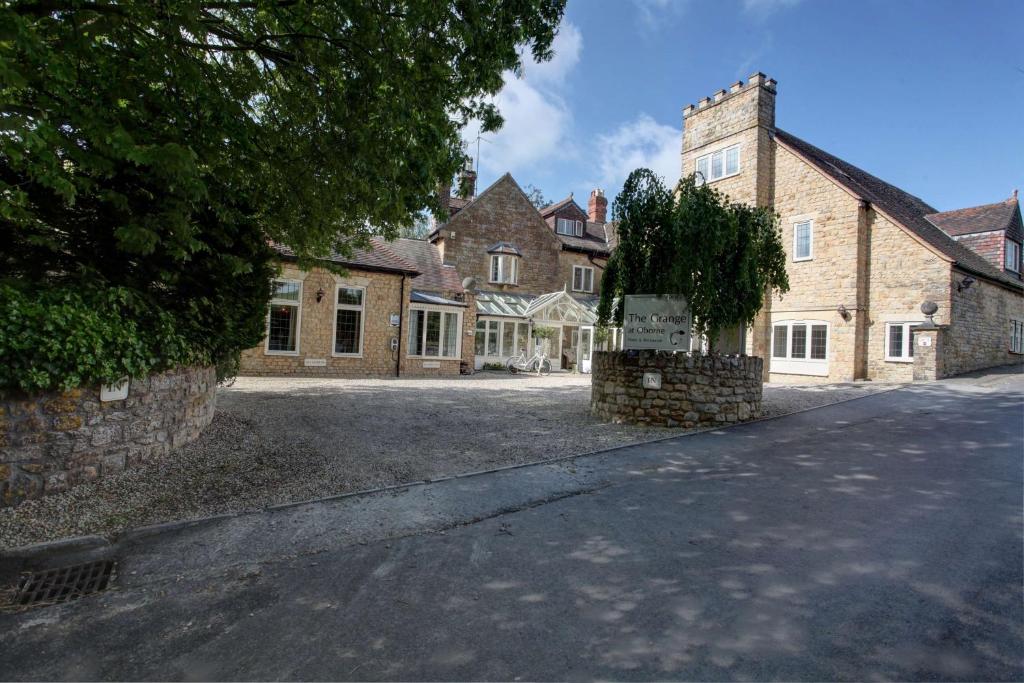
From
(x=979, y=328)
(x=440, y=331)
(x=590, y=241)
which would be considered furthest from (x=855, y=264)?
(x=440, y=331)

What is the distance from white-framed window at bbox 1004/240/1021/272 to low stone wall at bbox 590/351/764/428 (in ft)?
65.0

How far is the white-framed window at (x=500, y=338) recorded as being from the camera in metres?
23.7

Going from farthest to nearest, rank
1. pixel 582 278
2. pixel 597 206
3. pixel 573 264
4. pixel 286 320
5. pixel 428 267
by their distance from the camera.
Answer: pixel 597 206 → pixel 582 278 → pixel 573 264 → pixel 428 267 → pixel 286 320

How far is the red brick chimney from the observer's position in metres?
33.0

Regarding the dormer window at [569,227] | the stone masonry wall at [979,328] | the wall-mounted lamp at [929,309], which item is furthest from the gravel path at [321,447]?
the dormer window at [569,227]

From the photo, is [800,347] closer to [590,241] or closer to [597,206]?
[590,241]

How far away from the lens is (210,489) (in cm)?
532

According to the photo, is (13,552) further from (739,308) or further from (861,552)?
(739,308)

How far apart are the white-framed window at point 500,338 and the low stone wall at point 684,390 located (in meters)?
13.9

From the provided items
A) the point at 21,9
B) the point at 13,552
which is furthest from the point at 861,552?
the point at 21,9

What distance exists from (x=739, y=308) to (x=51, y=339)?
1022cm

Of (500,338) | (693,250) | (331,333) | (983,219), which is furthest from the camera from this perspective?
(500,338)

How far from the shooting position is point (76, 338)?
4773 mm

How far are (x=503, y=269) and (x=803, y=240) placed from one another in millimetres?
13245
